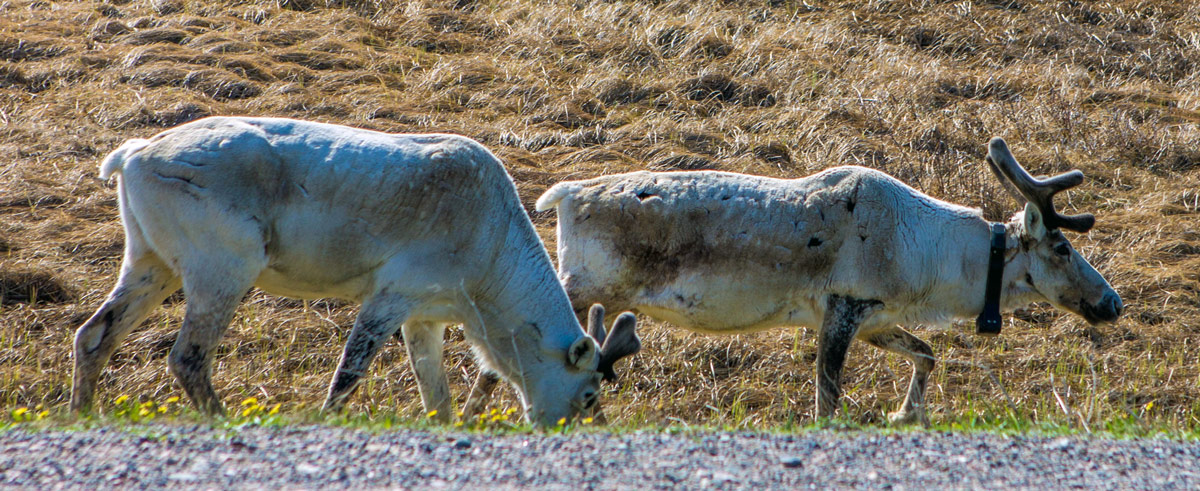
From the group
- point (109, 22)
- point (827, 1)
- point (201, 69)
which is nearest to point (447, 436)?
point (201, 69)

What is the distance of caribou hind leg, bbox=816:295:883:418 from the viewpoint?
23.6ft

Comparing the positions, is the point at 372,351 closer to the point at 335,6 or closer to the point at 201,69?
the point at 201,69

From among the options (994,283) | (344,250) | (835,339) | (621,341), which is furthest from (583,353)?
(994,283)

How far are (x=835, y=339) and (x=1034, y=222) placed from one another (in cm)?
157

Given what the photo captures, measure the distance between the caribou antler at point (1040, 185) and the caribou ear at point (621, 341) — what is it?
293 cm

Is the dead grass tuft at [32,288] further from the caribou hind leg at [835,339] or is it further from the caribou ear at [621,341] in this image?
the caribou hind leg at [835,339]

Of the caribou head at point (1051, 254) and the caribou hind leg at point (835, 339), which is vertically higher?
the caribou head at point (1051, 254)

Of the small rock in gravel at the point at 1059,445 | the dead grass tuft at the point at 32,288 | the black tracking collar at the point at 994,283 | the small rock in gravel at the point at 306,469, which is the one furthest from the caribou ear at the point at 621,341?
the dead grass tuft at the point at 32,288

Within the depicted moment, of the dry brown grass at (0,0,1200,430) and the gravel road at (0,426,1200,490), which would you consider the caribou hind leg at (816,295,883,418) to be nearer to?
the dry brown grass at (0,0,1200,430)

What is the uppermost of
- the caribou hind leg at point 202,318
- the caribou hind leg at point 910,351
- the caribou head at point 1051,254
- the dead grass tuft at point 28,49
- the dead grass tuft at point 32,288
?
the caribou head at point 1051,254

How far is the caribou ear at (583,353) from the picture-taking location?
19.9 ft

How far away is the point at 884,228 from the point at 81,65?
10336 mm

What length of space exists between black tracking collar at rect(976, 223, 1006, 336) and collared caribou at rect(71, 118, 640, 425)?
2696 millimetres

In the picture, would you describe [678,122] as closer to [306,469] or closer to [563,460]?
[563,460]
